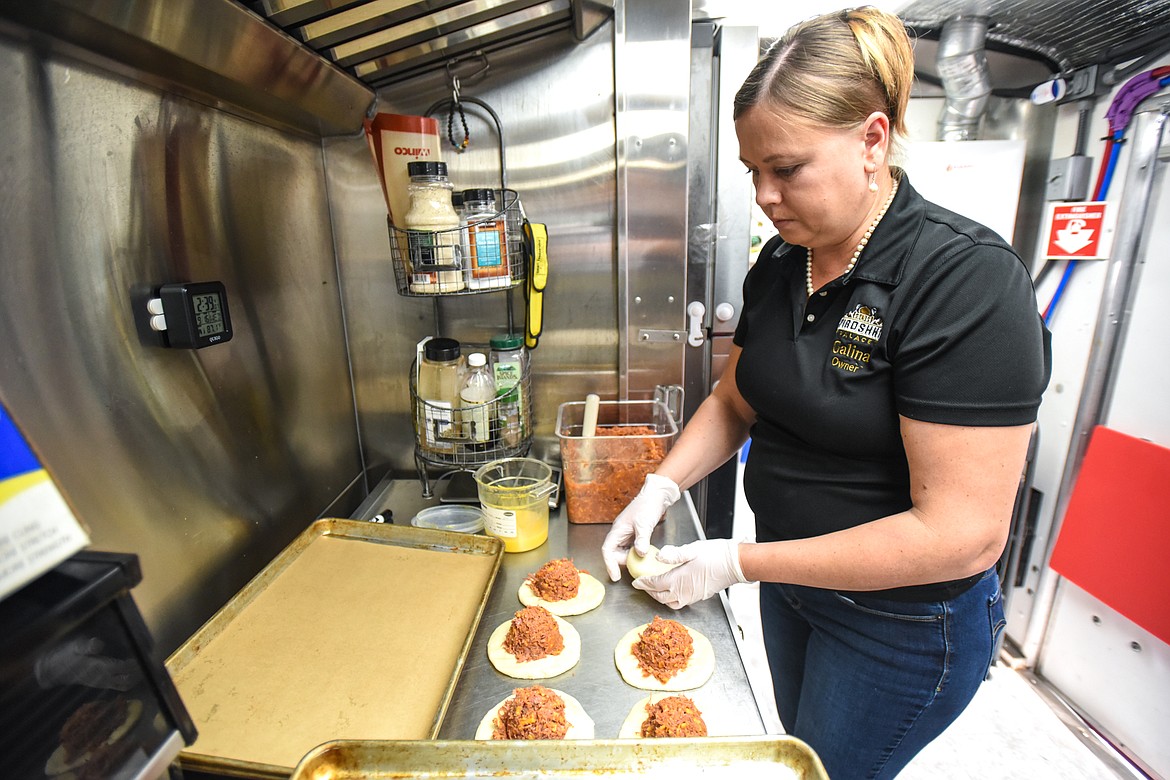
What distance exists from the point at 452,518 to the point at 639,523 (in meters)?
0.55

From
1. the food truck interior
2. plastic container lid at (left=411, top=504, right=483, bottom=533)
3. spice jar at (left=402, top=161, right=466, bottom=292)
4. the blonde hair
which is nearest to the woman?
the blonde hair

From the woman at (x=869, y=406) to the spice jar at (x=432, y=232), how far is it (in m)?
0.64

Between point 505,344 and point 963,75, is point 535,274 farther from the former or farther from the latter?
point 963,75

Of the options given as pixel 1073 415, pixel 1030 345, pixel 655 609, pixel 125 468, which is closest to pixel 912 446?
pixel 1030 345

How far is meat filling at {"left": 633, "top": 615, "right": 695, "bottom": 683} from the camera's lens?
0.91 meters

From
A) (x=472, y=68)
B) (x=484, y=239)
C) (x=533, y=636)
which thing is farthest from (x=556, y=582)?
(x=472, y=68)

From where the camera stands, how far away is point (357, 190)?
1.56 meters

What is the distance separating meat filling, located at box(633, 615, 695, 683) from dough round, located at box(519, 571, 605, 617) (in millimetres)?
137

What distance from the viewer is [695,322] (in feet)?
5.56

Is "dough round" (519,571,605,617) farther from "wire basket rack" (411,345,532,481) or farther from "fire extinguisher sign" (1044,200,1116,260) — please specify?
"fire extinguisher sign" (1044,200,1116,260)

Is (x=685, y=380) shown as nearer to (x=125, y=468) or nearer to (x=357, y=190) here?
(x=357, y=190)

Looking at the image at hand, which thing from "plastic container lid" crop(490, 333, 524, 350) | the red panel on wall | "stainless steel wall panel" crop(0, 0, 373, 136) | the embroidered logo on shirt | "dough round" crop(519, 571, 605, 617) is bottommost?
the red panel on wall

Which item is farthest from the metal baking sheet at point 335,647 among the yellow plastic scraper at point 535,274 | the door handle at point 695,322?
the door handle at point 695,322

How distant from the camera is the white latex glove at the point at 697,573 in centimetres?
96
